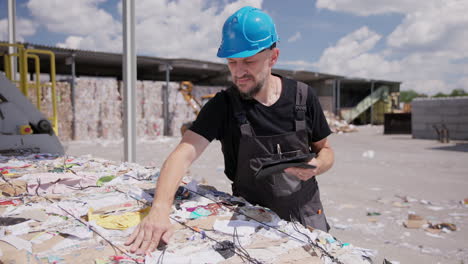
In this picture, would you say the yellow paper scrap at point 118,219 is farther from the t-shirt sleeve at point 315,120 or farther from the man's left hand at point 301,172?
the t-shirt sleeve at point 315,120

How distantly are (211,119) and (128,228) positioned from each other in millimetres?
710

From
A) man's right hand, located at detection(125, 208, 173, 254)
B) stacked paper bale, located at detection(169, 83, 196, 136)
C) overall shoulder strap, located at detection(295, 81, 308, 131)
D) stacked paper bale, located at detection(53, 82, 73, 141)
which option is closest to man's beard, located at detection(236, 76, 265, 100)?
overall shoulder strap, located at detection(295, 81, 308, 131)

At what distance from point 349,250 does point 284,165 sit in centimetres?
47

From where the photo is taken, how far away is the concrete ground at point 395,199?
336 cm

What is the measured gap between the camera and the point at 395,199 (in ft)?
16.4

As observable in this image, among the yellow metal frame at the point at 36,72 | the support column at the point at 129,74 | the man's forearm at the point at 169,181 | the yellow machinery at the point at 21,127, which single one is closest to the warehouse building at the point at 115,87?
the yellow metal frame at the point at 36,72

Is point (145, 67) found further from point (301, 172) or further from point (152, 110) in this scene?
point (301, 172)

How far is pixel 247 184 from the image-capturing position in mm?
2021

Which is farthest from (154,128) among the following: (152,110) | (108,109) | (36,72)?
(36,72)

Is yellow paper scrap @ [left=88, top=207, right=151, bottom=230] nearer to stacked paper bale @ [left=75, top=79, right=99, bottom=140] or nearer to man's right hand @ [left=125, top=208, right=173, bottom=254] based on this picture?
man's right hand @ [left=125, top=208, right=173, bottom=254]

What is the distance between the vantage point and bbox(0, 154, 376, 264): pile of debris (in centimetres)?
134

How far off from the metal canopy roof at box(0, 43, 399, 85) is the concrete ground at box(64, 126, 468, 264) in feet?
24.0

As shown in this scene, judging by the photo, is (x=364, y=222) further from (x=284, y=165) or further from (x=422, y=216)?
(x=284, y=165)

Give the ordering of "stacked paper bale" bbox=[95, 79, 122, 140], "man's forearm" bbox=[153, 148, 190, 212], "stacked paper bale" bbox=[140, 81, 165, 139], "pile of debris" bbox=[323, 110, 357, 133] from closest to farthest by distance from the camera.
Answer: "man's forearm" bbox=[153, 148, 190, 212]
"stacked paper bale" bbox=[95, 79, 122, 140]
"stacked paper bale" bbox=[140, 81, 165, 139]
"pile of debris" bbox=[323, 110, 357, 133]
